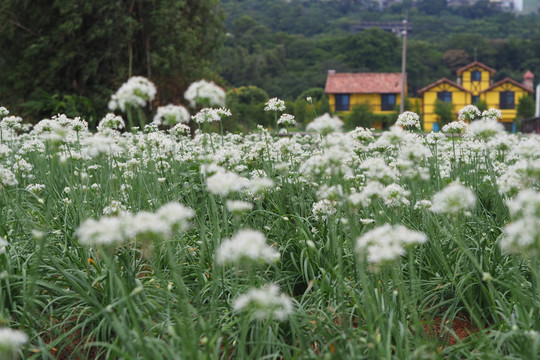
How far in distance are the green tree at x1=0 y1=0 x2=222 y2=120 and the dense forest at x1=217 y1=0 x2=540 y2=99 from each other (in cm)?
4257

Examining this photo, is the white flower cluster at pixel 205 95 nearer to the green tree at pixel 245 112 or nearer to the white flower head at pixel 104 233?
the white flower head at pixel 104 233

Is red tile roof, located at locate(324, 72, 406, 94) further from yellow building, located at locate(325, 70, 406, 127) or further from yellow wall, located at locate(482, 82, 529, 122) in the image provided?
yellow wall, located at locate(482, 82, 529, 122)

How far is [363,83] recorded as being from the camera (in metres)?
55.9

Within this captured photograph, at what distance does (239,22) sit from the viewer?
91.2m

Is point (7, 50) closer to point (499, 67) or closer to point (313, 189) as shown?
point (313, 189)

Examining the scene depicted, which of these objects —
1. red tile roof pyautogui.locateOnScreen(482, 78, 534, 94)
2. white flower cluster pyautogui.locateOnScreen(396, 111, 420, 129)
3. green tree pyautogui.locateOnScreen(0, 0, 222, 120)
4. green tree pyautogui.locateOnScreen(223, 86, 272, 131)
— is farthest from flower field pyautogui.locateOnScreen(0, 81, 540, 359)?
red tile roof pyautogui.locateOnScreen(482, 78, 534, 94)

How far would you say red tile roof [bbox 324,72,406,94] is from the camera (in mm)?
55219

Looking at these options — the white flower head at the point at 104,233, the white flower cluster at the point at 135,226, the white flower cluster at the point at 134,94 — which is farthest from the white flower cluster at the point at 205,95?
the white flower head at the point at 104,233

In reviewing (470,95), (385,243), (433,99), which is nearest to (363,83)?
(433,99)

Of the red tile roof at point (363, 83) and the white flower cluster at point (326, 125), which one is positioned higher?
the red tile roof at point (363, 83)

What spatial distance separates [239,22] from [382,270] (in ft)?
305

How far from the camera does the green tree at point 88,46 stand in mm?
16859

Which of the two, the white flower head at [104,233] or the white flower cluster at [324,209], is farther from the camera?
the white flower cluster at [324,209]

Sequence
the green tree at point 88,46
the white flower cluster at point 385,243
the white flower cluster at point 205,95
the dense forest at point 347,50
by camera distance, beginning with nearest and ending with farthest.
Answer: the white flower cluster at point 385,243 → the white flower cluster at point 205,95 → the green tree at point 88,46 → the dense forest at point 347,50
